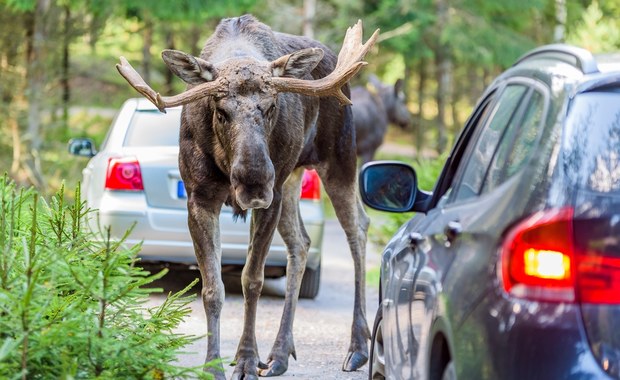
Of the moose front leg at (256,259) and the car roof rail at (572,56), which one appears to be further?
the moose front leg at (256,259)

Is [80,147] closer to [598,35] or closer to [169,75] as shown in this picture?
[598,35]

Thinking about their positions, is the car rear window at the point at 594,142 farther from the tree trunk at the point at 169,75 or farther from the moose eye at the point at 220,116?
the tree trunk at the point at 169,75

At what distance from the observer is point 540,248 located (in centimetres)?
327

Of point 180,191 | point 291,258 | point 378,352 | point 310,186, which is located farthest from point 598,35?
point 378,352

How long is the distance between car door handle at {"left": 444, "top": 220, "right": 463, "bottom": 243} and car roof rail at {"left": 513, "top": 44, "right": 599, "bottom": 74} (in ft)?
1.99

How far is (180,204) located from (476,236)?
25.6 ft

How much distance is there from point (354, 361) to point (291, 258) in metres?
1.09

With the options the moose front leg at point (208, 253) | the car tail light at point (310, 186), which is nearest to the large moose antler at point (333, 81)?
the moose front leg at point (208, 253)

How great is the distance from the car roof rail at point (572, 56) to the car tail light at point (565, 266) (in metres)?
0.66

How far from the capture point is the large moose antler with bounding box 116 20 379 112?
23.7ft

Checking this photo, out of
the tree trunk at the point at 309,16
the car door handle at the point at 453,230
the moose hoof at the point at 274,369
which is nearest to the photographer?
the car door handle at the point at 453,230

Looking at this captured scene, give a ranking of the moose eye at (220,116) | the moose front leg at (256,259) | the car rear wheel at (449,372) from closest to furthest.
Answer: the car rear wheel at (449,372)
the moose eye at (220,116)
the moose front leg at (256,259)

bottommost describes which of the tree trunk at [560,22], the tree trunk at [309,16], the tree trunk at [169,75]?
the tree trunk at [169,75]

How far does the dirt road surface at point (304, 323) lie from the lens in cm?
841
